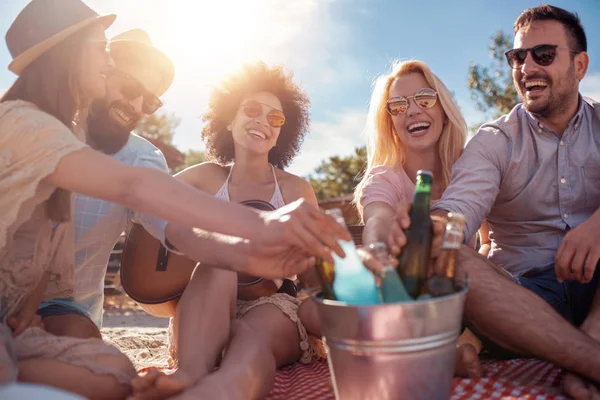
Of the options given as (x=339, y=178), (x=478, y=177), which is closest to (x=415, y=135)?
(x=478, y=177)

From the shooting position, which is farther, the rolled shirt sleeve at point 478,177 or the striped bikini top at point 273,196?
the striped bikini top at point 273,196

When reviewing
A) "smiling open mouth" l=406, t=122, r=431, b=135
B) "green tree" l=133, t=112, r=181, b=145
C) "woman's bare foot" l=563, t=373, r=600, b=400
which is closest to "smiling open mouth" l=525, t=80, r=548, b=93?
"smiling open mouth" l=406, t=122, r=431, b=135

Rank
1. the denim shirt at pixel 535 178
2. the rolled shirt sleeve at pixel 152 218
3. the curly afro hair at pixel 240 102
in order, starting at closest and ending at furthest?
the rolled shirt sleeve at pixel 152 218
the denim shirt at pixel 535 178
the curly afro hair at pixel 240 102

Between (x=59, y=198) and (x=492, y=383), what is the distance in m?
1.73

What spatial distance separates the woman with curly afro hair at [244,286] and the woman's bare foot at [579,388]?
1042mm

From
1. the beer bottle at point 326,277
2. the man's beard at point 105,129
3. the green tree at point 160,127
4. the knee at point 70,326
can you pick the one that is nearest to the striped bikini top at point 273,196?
the man's beard at point 105,129

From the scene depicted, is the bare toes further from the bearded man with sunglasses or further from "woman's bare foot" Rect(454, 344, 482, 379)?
the bearded man with sunglasses

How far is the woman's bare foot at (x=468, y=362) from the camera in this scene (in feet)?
6.62

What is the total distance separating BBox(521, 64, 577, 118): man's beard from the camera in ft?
9.34

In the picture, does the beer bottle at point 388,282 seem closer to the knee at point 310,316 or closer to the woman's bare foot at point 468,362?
the woman's bare foot at point 468,362

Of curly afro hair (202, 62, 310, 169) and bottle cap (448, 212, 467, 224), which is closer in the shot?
bottle cap (448, 212, 467, 224)

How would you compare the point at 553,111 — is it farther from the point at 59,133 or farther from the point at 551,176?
the point at 59,133

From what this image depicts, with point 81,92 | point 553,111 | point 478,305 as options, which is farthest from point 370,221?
point 81,92

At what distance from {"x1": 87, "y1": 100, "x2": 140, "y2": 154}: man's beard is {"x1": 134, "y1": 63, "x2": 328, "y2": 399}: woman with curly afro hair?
68cm
